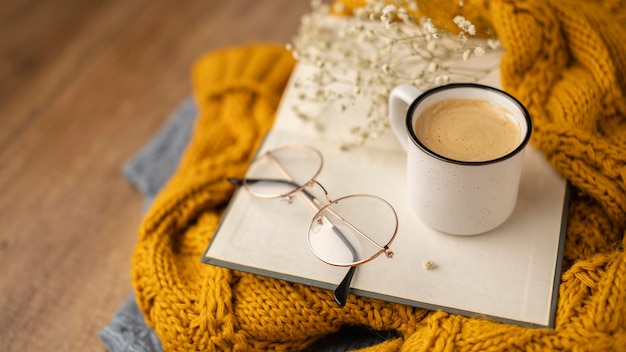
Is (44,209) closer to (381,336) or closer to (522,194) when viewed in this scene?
(381,336)

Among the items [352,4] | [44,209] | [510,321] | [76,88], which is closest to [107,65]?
[76,88]

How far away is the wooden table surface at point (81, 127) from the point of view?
2.77ft

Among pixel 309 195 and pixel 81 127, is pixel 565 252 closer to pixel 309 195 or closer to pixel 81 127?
pixel 309 195

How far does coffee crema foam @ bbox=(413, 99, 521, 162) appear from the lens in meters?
0.62

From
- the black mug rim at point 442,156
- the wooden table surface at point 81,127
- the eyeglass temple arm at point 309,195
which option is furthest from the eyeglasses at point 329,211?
the wooden table surface at point 81,127

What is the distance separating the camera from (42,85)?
1183 mm

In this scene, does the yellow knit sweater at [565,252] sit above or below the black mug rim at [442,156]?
below

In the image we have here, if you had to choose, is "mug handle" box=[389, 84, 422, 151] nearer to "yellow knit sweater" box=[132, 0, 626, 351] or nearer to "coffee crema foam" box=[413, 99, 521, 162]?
"coffee crema foam" box=[413, 99, 521, 162]

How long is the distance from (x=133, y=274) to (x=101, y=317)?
5.3 inches

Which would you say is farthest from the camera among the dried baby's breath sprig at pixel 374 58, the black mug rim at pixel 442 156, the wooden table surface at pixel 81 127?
the wooden table surface at pixel 81 127

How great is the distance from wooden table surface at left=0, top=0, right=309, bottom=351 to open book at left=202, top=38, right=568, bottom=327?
25cm

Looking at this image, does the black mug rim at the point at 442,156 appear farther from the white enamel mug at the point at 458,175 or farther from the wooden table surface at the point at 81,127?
the wooden table surface at the point at 81,127

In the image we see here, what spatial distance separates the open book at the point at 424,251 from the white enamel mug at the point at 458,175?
0.02m

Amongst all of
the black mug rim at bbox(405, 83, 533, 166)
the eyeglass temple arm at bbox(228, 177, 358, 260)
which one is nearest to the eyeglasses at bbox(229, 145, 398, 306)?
the eyeglass temple arm at bbox(228, 177, 358, 260)
